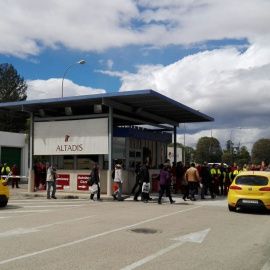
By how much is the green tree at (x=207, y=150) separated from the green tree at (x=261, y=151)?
8.96 meters

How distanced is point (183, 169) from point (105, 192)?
14.2 feet

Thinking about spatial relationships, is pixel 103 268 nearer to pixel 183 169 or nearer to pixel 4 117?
pixel 183 169

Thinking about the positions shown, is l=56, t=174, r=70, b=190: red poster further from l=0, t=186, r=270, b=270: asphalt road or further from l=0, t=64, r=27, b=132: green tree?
l=0, t=64, r=27, b=132: green tree

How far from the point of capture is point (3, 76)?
67.2m

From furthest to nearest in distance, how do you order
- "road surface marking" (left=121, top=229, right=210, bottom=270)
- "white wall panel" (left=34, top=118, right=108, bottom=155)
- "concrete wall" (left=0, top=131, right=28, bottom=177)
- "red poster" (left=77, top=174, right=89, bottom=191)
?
1. "concrete wall" (left=0, top=131, right=28, bottom=177)
2. "red poster" (left=77, top=174, right=89, bottom=191)
3. "white wall panel" (left=34, top=118, right=108, bottom=155)
4. "road surface marking" (left=121, top=229, right=210, bottom=270)

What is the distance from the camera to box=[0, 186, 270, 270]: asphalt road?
6.04 m

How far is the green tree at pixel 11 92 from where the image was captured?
63.6m

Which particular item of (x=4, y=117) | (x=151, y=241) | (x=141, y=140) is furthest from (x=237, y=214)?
(x=4, y=117)

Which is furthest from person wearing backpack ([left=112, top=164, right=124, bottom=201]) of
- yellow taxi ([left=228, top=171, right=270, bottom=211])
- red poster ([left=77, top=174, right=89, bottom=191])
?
yellow taxi ([left=228, top=171, right=270, bottom=211])

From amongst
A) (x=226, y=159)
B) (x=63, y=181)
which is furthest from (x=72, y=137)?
(x=226, y=159)

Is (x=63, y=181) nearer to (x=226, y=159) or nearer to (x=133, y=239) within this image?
(x=133, y=239)

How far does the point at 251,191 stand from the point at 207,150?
184 feet

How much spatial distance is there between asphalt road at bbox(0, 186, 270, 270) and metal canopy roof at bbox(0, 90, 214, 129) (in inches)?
247

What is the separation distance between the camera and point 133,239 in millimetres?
7859
